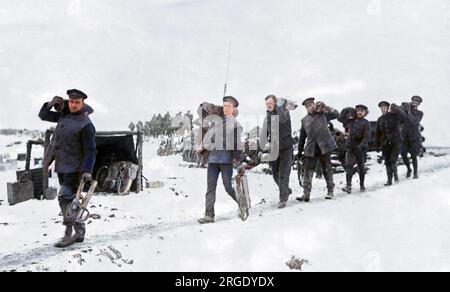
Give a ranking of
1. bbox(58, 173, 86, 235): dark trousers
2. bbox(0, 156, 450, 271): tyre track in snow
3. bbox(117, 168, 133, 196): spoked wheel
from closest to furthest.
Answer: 1. bbox(0, 156, 450, 271): tyre track in snow
2. bbox(58, 173, 86, 235): dark trousers
3. bbox(117, 168, 133, 196): spoked wheel

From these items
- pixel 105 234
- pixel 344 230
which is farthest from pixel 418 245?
pixel 105 234

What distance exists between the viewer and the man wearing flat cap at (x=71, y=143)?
508cm

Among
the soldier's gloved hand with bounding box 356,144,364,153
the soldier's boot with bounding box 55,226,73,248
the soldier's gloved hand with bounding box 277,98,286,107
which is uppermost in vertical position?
the soldier's gloved hand with bounding box 277,98,286,107

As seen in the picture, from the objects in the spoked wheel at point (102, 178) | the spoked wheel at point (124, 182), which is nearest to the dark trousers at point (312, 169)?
the spoked wheel at point (124, 182)

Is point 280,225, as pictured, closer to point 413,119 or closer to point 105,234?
point 105,234

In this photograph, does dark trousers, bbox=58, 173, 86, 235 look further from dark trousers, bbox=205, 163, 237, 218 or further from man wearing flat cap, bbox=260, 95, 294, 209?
man wearing flat cap, bbox=260, 95, 294, 209

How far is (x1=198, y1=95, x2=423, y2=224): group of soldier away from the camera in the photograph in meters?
6.27

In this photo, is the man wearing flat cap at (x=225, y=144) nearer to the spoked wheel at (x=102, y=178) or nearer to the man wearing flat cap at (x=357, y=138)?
the man wearing flat cap at (x=357, y=138)

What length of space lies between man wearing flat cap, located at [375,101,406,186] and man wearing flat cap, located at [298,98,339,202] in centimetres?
234

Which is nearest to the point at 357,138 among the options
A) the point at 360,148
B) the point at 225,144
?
the point at 360,148

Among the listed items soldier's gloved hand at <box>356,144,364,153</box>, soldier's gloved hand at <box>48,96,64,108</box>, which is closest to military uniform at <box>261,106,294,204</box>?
soldier's gloved hand at <box>356,144,364,153</box>

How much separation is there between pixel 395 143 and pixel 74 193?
7.40 metres

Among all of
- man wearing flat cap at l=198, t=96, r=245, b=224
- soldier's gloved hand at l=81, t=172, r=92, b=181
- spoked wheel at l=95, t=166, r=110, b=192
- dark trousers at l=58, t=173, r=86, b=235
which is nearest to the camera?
soldier's gloved hand at l=81, t=172, r=92, b=181
